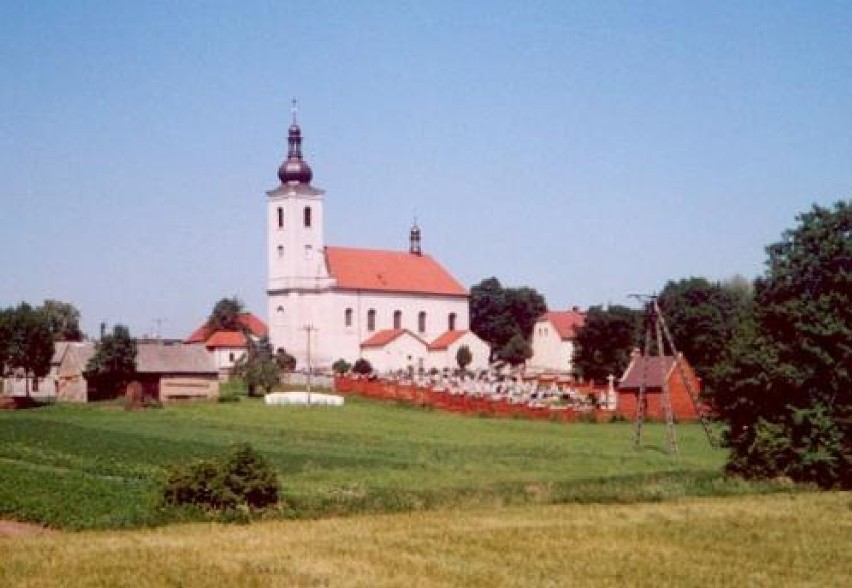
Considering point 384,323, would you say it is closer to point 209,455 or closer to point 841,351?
point 209,455

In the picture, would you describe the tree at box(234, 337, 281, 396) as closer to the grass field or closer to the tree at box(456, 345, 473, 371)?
the tree at box(456, 345, 473, 371)

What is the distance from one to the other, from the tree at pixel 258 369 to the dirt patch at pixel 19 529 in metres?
62.6

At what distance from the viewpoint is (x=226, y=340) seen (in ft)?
429

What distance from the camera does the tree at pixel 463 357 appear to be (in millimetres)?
114062

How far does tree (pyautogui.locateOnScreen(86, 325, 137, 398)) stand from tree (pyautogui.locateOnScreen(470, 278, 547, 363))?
53730mm

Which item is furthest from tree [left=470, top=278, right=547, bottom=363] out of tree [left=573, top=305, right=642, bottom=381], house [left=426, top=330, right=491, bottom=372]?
tree [left=573, top=305, right=642, bottom=381]

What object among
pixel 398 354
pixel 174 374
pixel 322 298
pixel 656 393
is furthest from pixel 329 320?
pixel 656 393

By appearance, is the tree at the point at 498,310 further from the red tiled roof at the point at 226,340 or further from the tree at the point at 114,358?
the tree at the point at 114,358

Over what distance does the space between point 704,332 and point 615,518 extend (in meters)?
79.0

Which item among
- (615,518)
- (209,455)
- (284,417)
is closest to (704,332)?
(284,417)

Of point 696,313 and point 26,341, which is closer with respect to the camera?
point 26,341

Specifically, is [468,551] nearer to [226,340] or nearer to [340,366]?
[340,366]

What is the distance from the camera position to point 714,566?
20484 mm

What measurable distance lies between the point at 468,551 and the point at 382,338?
9073cm
